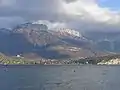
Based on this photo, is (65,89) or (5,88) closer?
(65,89)

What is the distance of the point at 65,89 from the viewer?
171250 mm

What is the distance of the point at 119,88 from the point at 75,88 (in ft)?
72.9

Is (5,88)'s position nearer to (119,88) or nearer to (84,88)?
(84,88)

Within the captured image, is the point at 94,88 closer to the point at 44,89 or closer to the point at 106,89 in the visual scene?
the point at 106,89

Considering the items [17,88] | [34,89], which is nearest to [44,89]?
[34,89]

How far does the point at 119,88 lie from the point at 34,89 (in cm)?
4276

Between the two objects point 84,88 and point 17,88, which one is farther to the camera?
point 17,88

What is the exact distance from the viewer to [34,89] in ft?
583

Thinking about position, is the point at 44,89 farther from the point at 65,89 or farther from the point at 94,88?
the point at 94,88

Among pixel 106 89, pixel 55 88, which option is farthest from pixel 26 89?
pixel 106 89

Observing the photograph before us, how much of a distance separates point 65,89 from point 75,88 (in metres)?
8.23

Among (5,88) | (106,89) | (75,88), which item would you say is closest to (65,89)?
(75,88)

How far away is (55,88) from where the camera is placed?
178375 mm

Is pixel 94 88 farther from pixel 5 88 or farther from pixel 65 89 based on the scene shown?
pixel 5 88
